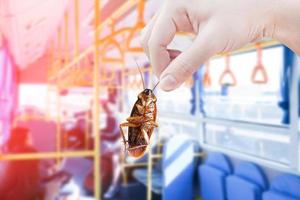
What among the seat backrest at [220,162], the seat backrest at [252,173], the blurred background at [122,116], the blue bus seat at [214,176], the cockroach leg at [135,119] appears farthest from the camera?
the seat backrest at [220,162]

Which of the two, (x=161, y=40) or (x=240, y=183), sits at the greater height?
(x=161, y=40)

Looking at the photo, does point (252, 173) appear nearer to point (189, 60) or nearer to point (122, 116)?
point (122, 116)

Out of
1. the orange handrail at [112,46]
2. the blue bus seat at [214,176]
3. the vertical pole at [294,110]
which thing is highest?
the orange handrail at [112,46]

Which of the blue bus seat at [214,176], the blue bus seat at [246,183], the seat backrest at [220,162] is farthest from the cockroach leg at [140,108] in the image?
the seat backrest at [220,162]

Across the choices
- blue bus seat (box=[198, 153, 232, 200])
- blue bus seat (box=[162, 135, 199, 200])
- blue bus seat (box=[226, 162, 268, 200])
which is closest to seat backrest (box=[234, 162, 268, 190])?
blue bus seat (box=[226, 162, 268, 200])

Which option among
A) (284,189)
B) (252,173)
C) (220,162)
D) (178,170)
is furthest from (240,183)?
(178,170)

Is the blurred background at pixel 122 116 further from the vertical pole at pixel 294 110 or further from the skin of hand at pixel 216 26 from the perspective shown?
the skin of hand at pixel 216 26

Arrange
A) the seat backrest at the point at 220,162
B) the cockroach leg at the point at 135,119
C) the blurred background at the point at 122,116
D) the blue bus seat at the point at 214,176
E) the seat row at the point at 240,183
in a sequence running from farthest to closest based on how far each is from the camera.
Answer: the seat backrest at the point at 220,162 → the blue bus seat at the point at 214,176 → the blurred background at the point at 122,116 → the seat row at the point at 240,183 → the cockroach leg at the point at 135,119
